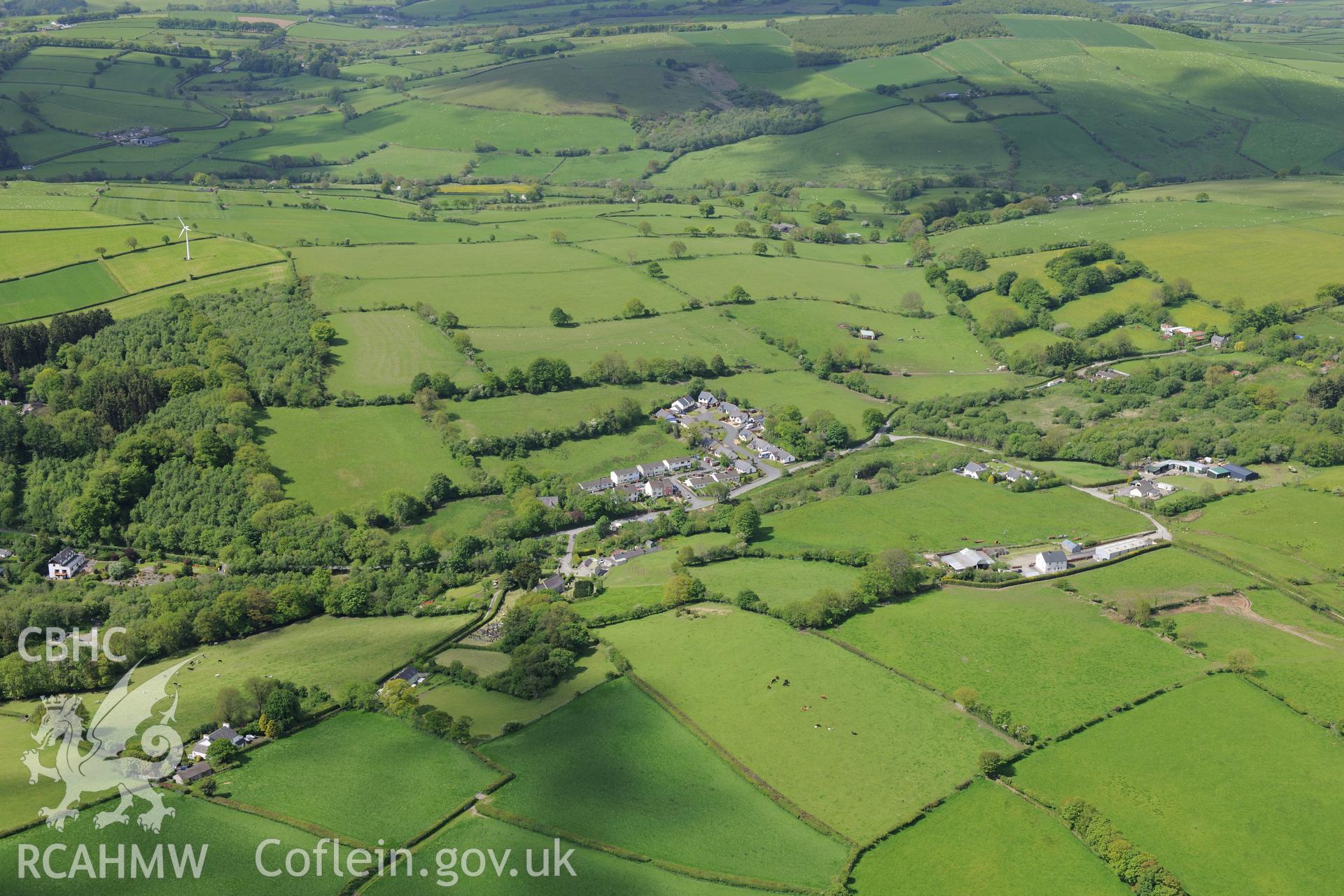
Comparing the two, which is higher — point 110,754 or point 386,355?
point 386,355

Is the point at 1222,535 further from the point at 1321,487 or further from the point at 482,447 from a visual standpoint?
the point at 482,447

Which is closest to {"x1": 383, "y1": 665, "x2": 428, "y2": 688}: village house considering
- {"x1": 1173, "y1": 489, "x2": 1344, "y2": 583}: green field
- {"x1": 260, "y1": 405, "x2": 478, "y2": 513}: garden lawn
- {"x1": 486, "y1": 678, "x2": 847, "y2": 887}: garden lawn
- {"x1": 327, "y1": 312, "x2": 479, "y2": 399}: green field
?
{"x1": 486, "y1": 678, "x2": 847, "y2": 887}: garden lawn

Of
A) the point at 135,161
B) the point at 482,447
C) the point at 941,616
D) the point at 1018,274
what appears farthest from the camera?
the point at 135,161

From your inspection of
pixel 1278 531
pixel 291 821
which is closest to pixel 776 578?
pixel 291 821

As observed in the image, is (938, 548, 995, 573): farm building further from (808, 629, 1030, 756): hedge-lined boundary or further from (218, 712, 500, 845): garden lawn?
(218, 712, 500, 845): garden lawn

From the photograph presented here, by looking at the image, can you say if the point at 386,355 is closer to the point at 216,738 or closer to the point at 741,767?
the point at 216,738

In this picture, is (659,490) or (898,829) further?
(659,490)

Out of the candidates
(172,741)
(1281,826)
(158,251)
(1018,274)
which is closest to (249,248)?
(158,251)

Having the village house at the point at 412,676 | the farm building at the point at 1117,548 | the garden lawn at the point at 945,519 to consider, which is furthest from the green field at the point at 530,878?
the farm building at the point at 1117,548
